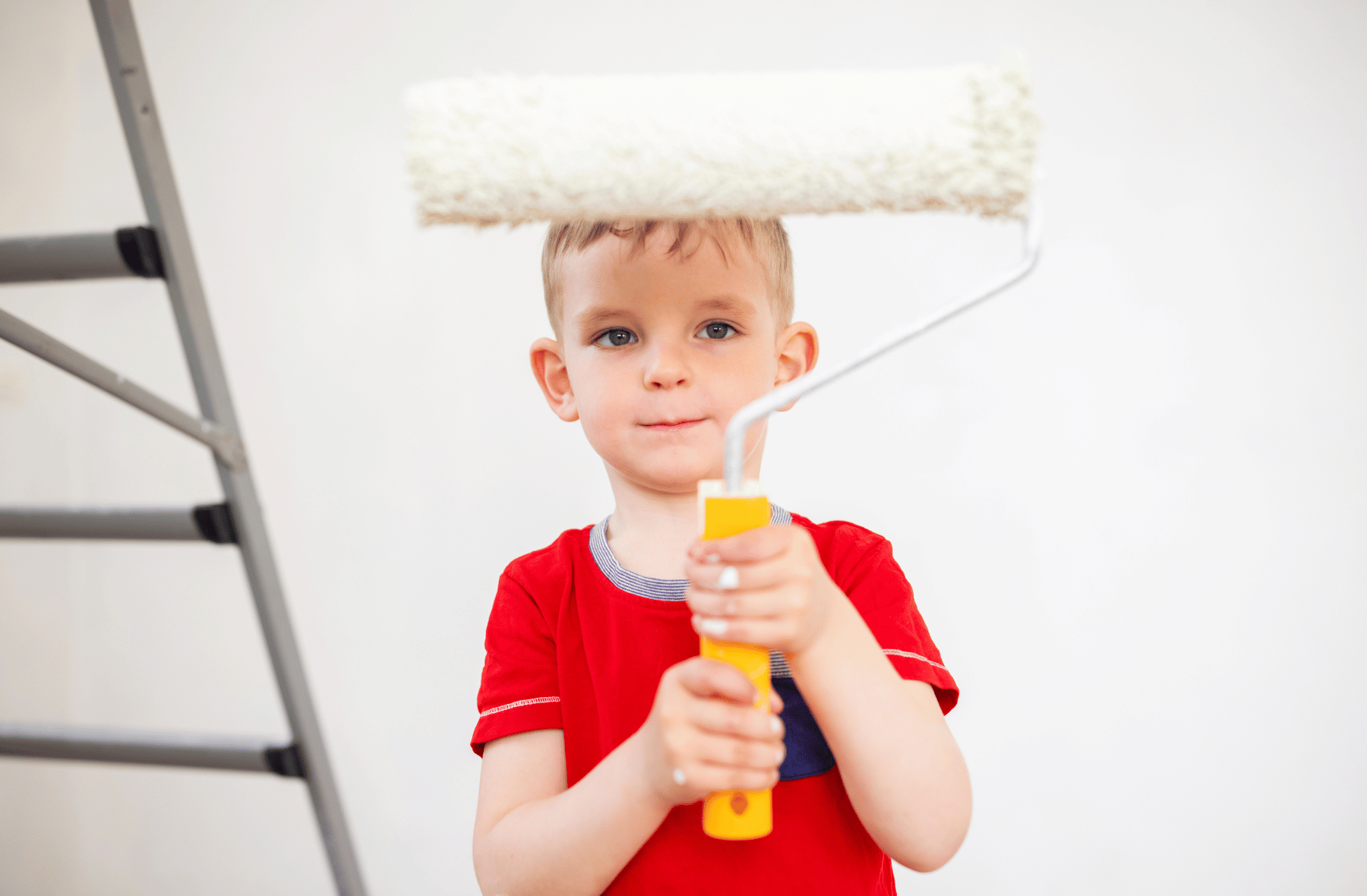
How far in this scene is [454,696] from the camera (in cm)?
116

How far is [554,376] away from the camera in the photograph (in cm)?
68

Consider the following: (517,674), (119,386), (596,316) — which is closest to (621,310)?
(596,316)

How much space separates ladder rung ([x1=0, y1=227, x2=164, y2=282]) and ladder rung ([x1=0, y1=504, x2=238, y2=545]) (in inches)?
7.0

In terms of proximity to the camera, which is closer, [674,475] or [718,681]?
[718,681]

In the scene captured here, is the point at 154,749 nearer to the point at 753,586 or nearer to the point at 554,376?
the point at 554,376

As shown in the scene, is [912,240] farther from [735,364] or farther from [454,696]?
[454,696]

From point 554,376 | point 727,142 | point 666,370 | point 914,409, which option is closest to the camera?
point 727,142

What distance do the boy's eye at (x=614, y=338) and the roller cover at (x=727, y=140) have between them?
0.68ft

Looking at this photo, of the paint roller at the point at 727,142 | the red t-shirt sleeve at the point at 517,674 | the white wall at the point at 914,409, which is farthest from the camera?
the white wall at the point at 914,409

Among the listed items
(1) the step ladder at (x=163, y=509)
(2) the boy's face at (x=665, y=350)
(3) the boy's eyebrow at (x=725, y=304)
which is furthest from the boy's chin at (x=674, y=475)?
(1) the step ladder at (x=163, y=509)

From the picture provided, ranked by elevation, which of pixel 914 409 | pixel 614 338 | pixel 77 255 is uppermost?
A: pixel 77 255

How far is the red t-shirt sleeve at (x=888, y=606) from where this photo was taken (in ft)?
1.90

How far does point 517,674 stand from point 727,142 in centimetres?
39

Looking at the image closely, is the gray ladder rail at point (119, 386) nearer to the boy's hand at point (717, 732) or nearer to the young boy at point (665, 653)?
the young boy at point (665, 653)
